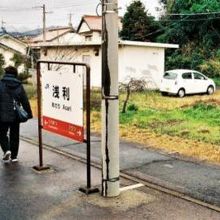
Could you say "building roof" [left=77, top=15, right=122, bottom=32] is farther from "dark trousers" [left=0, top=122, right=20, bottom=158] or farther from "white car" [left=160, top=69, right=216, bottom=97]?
"dark trousers" [left=0, top=122, right=20, bottom=158]

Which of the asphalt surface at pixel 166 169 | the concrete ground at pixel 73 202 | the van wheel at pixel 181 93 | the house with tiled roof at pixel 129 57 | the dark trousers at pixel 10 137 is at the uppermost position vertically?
the house with tiled roof at pixel 129 57

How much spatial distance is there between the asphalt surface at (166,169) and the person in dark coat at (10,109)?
3.96 feet

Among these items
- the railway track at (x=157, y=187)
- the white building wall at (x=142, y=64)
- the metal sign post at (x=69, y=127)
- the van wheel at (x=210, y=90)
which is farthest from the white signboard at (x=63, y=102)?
the van wheel at (x=210, y=90)

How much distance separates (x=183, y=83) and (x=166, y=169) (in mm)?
16383

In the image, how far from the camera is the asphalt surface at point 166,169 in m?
5.98

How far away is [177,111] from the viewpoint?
15062 millimetres

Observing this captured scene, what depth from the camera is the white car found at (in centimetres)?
2272

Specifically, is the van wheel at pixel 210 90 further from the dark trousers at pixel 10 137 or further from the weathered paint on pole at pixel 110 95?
the weathered paint on pole at pixel 110 95

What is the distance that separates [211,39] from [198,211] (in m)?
31.0

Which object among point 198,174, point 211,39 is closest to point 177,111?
point 198,174

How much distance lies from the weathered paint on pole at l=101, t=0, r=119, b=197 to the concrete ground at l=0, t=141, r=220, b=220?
0.33 m

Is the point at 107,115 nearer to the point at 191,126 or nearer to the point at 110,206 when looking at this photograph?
the point at 110,206

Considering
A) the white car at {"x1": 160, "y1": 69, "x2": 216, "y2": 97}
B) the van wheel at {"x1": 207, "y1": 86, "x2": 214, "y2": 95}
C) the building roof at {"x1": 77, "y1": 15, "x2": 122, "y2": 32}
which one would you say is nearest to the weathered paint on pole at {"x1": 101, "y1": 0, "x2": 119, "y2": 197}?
the white car at {"x1": 160, "y1": 69, "x2": 216, "y2": 97}

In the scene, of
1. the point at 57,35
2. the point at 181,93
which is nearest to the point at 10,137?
the point at 181,93
